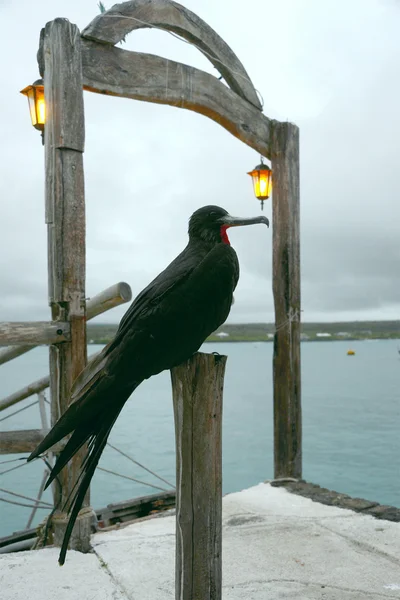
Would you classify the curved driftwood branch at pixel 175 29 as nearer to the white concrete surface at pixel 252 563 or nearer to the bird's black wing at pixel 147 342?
the bird's black wing at pixel 147 342

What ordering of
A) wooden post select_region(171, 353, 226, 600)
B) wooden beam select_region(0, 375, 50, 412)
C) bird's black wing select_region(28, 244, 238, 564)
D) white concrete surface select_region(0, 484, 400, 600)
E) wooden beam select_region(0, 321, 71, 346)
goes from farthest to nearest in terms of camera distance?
1. wooden beam select_region(0, 375, 50, 412)
2. wooden beam select_region(0, 321, 71, 346)
3. white concrete surface select_region(0, 484, 400, 600)
4. wooden post select_region(171, 353, 226, 600)
5. bird's black wing select_region(28, 244, 238, 564)

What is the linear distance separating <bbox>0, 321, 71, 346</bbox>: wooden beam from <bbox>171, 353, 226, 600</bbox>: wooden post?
1.28 metres

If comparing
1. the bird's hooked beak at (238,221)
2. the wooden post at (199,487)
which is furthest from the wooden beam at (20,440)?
the bird's hooked beak at (238,221)

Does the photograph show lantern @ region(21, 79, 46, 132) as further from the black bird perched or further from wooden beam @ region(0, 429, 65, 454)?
the black bird perched

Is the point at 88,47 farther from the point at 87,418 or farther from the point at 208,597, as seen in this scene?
the point at 208,597

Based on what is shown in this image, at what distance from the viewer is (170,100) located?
3.70 metres

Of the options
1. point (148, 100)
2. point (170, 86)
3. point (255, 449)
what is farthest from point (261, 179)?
point (255, 449)

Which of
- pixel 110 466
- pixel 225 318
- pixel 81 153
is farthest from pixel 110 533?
pixel 110 466

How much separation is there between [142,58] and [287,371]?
2610 mm

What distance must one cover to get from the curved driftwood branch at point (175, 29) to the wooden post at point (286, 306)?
482 mm

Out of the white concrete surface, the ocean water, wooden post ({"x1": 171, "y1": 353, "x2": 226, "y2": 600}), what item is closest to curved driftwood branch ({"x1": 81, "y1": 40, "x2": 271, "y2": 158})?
wooden post ({"x1": 171, "y1": 353, "x2": 226, "y2": 600})

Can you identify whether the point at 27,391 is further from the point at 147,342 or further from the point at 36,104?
the point at 147,342

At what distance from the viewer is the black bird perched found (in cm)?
164

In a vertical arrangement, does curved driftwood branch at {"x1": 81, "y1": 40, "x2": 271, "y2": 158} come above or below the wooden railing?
above
